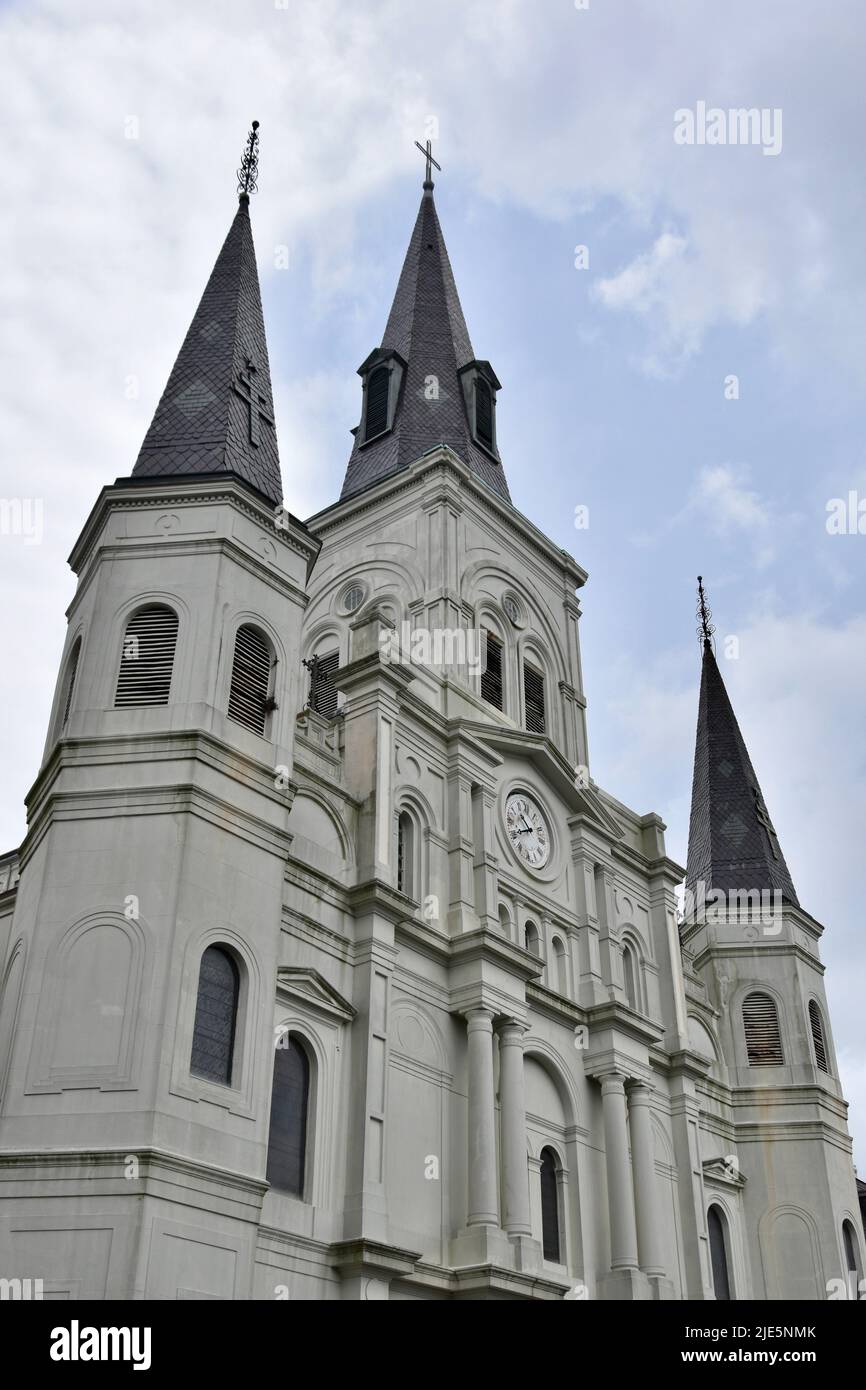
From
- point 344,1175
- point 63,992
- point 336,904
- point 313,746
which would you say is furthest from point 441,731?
point 63,992

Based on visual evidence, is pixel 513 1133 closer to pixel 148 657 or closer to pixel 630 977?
pixel 630 977

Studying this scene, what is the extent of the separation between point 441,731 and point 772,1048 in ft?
50.2

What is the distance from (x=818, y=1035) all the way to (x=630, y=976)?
8606mm

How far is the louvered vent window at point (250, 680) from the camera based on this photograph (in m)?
21.6

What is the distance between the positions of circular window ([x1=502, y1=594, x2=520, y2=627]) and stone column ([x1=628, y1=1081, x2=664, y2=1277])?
12236mm

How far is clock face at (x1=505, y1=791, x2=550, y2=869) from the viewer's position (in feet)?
96.8

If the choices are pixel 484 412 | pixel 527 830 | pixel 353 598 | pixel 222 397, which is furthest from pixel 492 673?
pixel 484 412

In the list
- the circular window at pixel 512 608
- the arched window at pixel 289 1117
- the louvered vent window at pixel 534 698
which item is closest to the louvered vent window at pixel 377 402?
the circular window at pixel 512 608

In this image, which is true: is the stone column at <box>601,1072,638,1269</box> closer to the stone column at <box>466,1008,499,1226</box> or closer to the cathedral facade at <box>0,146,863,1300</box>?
the cathedral facade at <box>0,146,863,1300</box>

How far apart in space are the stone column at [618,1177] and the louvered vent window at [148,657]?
13.1m

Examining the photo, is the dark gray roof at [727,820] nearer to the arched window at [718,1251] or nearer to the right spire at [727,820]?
the right spire at [727,820]

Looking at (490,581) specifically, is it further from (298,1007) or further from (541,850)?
(298,1007)
